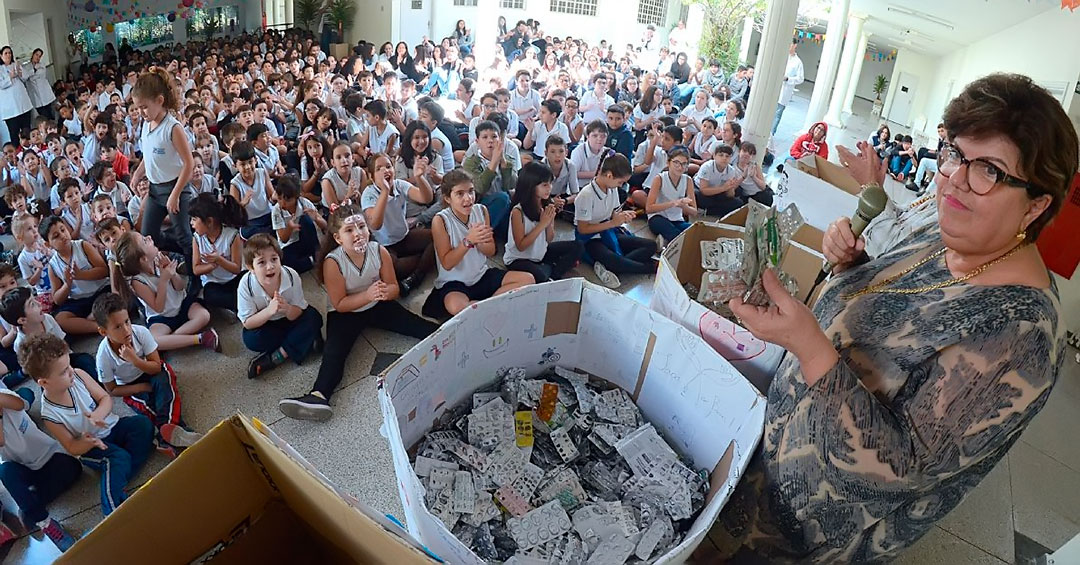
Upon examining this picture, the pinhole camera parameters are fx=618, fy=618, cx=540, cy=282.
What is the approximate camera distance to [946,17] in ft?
33.2

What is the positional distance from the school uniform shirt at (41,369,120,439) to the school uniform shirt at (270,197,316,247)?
6.28 feet

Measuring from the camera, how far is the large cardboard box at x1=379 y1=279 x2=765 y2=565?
6.44ft

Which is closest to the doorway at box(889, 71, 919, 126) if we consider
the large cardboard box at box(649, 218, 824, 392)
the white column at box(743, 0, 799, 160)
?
the white column at box(743, 0, 799, 160)

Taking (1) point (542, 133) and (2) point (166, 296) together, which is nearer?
(2) point (166, 296)

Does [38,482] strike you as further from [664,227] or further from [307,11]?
[307,11]

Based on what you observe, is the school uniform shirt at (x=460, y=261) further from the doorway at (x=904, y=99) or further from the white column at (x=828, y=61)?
the doorway at (x=904, y=99)

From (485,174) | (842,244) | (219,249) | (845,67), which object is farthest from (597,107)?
(845,67)

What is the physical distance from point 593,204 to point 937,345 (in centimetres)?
380

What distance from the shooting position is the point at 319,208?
5.66 metres

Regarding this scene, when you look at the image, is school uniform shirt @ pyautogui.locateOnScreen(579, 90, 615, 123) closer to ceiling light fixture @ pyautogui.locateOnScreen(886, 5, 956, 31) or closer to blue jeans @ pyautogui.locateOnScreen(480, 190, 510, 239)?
blue jeans @ pyautogui.locateOnScreen(480, 190, 510, 239)

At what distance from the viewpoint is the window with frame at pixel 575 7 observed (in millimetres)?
18875

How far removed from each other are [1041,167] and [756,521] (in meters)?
1.14

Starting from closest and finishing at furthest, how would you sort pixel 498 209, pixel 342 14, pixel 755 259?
pixel 755 259 → pixel 498 209 → pixel 342 14

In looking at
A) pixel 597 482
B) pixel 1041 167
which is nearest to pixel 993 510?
pixel 597 482
